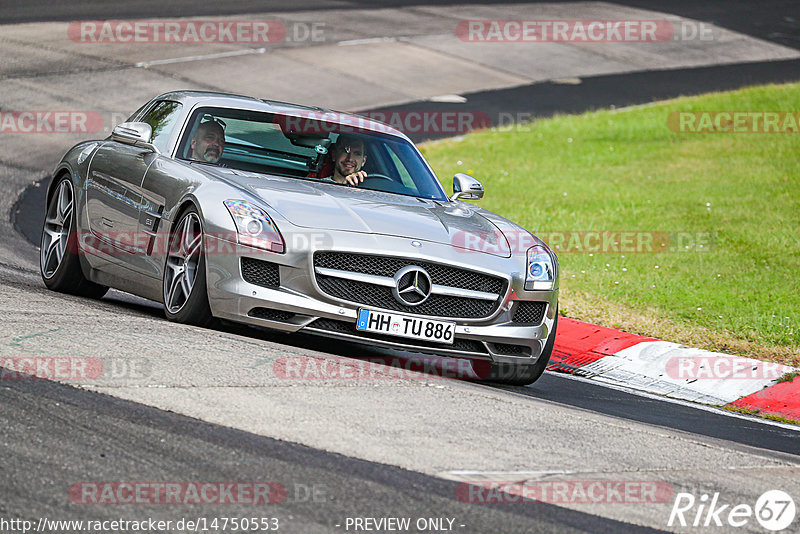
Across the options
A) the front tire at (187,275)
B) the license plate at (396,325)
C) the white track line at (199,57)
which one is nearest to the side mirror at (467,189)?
the license plate at (396,325)

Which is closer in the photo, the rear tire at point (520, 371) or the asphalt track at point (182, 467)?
the asphalt track at point (182, 467)

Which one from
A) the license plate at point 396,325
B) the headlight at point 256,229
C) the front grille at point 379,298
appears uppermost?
the headlight at point 256,229

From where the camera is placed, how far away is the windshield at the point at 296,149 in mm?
8484

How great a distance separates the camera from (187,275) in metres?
7.54

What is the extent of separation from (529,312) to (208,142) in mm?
2467

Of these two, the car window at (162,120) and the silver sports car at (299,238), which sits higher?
the car window at (162,120)

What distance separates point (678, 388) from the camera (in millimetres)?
9219

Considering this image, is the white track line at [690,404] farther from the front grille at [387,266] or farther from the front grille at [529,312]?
the front grille at [387,266]

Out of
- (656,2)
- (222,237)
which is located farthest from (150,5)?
(222,237)

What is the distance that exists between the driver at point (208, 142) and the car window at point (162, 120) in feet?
0.77

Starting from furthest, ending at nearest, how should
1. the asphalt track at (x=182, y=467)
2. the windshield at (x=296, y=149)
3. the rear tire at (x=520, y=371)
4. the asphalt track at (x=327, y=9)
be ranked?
the asphalt track at (x=327, y=9)
the windshield at (x=296, y=149)
the rear tire at (x=520, y=371)
the asphalt track at (x=182, y=467)

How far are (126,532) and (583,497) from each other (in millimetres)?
1886

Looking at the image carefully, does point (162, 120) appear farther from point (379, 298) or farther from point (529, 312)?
point (529, 312)

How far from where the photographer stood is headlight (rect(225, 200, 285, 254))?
282 inches
